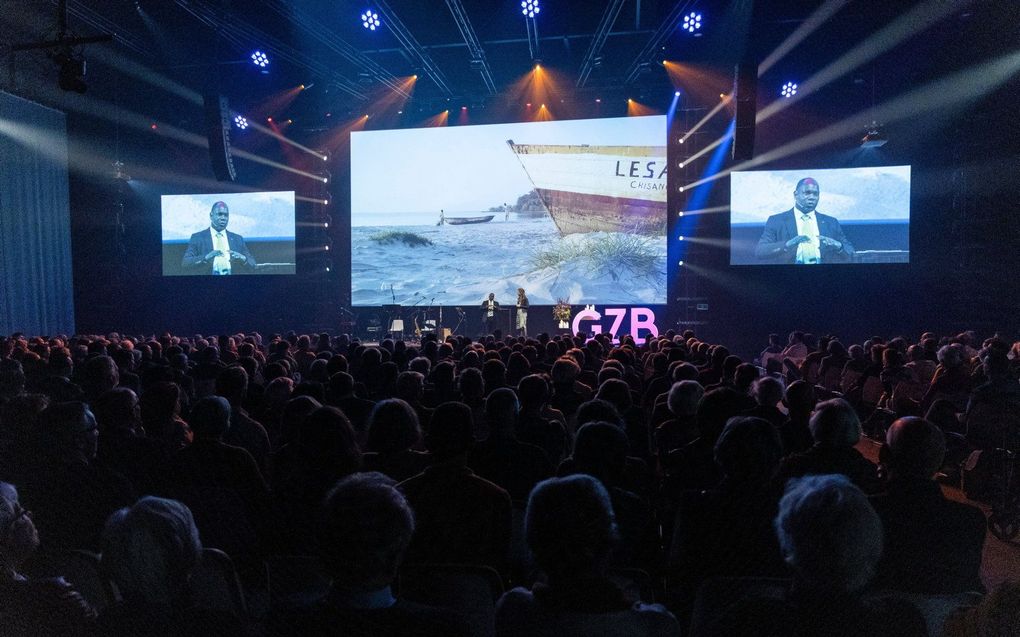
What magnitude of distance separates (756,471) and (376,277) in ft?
49.8

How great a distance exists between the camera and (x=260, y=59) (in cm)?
1316

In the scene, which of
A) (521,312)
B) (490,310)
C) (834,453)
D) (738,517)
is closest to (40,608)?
(738,517)

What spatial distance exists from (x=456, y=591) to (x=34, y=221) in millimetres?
18989

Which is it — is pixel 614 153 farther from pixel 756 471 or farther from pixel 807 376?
pixel 756 471

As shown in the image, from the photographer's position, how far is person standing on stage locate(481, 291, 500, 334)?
15477mm

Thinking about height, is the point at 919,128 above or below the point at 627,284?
above

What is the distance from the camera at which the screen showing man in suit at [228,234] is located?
56.0 feet

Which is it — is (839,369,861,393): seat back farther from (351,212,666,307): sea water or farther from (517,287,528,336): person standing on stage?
(517,287,528,336): person standing on stage

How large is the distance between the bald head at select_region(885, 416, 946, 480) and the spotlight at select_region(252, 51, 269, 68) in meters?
13.9

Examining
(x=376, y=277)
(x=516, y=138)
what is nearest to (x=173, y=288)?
(x=376, y=277)

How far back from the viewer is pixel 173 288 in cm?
1817

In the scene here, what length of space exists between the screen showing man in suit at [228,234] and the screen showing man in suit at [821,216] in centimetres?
1185

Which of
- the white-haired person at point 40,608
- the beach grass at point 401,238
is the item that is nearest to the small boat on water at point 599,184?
the beach grass at point 401,238

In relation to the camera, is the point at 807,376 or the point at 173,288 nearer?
the point at 807,376
